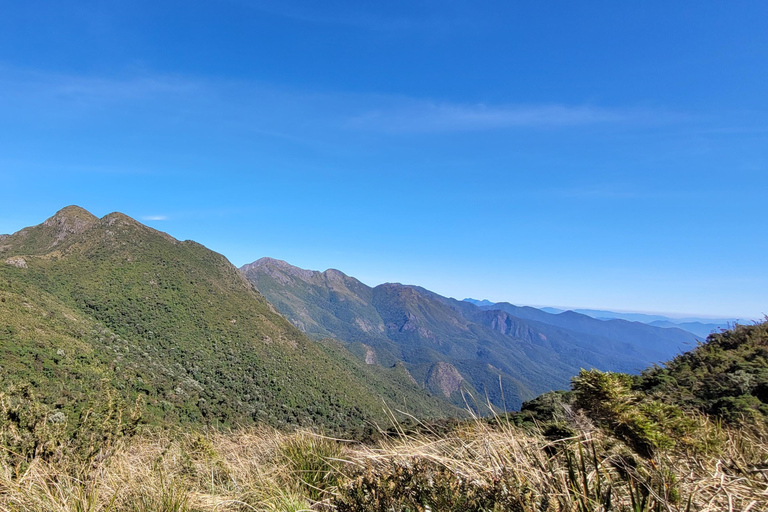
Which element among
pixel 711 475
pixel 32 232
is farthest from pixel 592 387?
pixel 32 232

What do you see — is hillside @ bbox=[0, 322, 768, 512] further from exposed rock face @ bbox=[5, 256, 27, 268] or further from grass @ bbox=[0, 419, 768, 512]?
exposed rock face @ bbox=[5, 256, 27, 268]

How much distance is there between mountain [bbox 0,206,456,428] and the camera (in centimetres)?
4403

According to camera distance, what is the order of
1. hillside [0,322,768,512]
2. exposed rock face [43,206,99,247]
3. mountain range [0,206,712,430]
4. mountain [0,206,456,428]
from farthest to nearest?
exposed rock face [43,206,99,247] → mountain [0,206,456,428] → mountain range [0,206,712,430] → hillside [0,322,768,512]

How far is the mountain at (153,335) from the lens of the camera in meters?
44.0

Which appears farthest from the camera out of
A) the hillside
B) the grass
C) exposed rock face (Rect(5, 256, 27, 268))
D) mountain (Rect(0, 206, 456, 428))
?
exposed rock face (Rect(5, 256, 27, 268))

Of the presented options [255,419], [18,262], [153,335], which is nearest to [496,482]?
[255,419]

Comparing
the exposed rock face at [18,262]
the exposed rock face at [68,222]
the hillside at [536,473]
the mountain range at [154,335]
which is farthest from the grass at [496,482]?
the exposed rock face at [68,222]

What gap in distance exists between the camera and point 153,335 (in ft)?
243

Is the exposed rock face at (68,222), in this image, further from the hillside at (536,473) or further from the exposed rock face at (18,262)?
the hillside at (536,473)

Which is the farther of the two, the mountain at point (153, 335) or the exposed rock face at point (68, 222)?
the exposed rock face at point (68, 222)

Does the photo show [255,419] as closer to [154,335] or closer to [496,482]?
[154,335]

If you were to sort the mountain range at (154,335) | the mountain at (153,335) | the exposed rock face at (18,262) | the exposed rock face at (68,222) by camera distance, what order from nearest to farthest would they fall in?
the mountain range at (154,335) → the mountain at (153,335) → the exposed rock face at (18,262) → the exposed rock face at (68,222)

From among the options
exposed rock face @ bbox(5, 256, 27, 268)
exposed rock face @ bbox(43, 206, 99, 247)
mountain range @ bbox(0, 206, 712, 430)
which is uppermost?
exposed rock face @ bbox(43, 206, 99, 247)

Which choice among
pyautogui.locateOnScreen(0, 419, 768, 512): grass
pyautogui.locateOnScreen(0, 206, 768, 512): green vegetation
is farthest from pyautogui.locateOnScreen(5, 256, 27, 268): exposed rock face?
pyautogui.locateOnScreen(0, 419, 768, 512): grass
